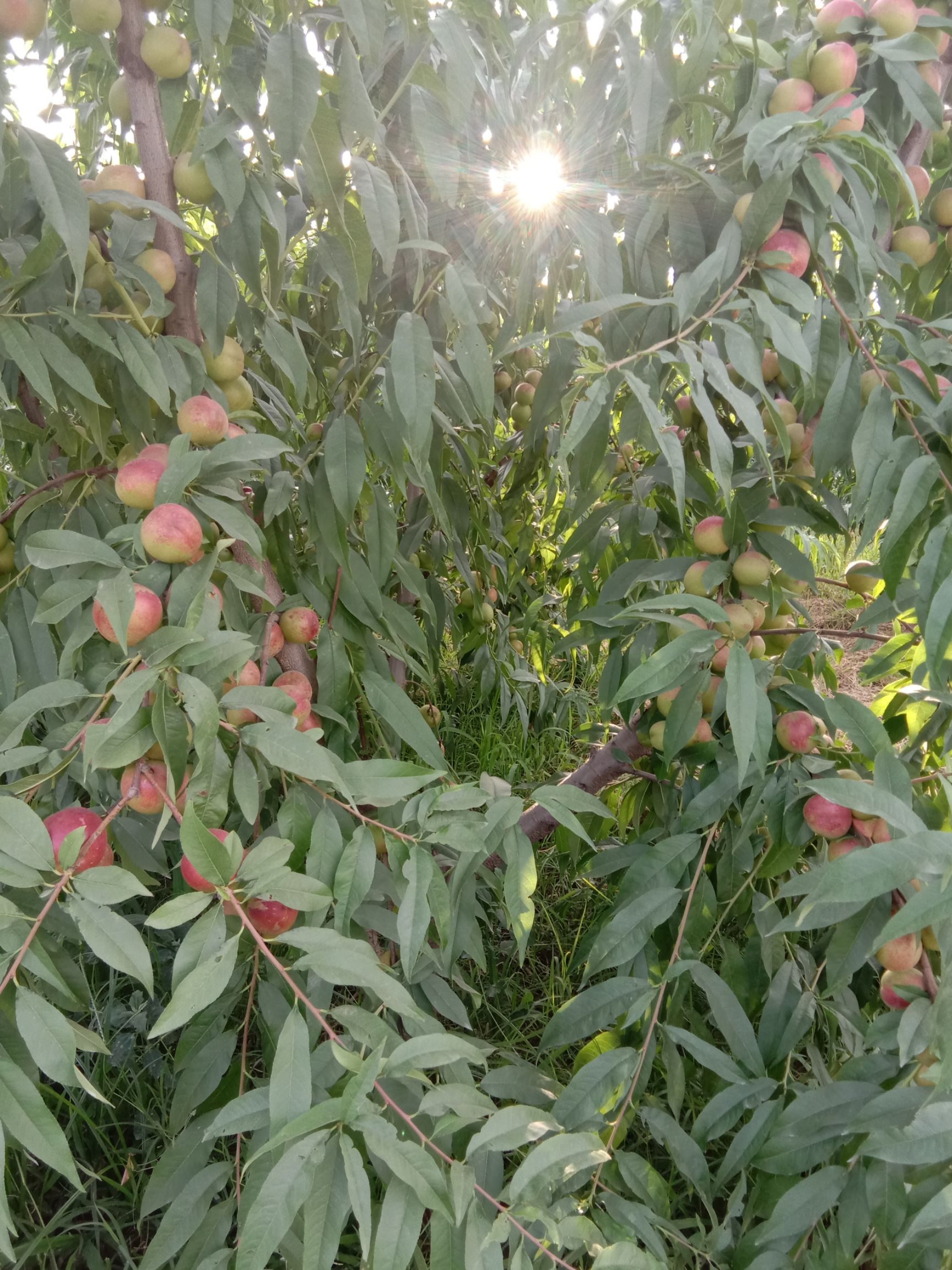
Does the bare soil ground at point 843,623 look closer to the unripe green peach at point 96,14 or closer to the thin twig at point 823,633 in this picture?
the thin twig at point 823,633

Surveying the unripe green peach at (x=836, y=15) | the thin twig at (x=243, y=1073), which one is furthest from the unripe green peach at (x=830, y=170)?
the thin twig at (x=243, y=1073)

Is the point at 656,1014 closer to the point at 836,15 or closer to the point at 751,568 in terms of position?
the point at 751,568

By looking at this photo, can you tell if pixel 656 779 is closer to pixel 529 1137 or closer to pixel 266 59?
pixel 529 1137

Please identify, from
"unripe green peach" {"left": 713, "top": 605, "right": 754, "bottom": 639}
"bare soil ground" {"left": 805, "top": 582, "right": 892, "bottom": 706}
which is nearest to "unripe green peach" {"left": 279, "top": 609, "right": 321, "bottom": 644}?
"unripe green peach" {"left": 713, "top": 605, "right": 754, "bottom": 639}

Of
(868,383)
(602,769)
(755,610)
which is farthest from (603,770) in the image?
(868,383)

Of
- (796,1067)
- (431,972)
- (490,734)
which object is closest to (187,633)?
(431,972)

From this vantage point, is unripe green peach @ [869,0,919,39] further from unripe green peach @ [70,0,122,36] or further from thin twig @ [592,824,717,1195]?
thin twig @ [592,824,717,1195]

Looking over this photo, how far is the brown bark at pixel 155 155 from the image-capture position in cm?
75

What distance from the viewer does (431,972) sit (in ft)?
3.10

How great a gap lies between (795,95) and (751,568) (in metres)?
0.42

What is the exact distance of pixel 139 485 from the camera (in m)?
0.71

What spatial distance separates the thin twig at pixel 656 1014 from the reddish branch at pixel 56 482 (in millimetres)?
718

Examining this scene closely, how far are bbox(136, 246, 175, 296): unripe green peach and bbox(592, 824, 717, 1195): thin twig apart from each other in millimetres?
757

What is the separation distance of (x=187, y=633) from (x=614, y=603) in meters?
0.64
